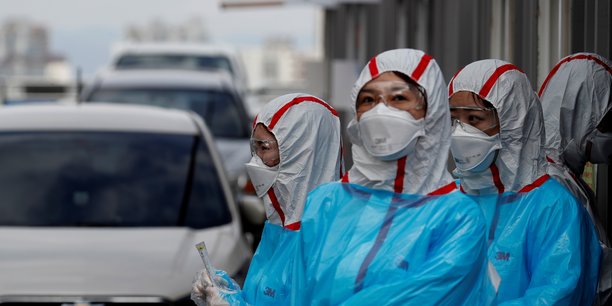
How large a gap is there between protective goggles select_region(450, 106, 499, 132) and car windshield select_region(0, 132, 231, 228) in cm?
253

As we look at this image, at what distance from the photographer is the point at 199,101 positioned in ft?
40.4

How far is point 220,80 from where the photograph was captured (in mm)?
12836

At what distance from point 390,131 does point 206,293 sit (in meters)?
0.86

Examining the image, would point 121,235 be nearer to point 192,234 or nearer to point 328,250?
point 192,234

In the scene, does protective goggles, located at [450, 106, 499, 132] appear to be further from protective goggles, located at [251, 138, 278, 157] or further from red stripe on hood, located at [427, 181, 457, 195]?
red stripe on hood, located at [427, 181, 457, 195]

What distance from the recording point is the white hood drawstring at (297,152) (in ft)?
14.5

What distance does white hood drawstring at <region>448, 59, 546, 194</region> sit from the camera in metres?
4.66

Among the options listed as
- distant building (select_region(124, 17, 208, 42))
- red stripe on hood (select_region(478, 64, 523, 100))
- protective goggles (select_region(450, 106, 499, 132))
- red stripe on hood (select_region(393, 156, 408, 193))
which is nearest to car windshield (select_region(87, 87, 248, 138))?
red stripe on hood (select_region(478, 64, 523, 100))

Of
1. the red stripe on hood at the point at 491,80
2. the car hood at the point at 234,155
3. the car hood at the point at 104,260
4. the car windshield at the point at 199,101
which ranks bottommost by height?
the car hood at the point at 234,155

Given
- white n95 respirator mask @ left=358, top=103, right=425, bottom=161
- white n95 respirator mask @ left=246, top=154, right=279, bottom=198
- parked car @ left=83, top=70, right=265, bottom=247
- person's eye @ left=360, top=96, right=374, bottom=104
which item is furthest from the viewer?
parked car @ left=83, top=70, right=265, bottom=247

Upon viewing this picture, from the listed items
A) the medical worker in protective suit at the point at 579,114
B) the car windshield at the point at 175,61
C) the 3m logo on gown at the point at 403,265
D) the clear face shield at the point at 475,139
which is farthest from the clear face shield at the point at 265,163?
the car windshield at the point at 175,61

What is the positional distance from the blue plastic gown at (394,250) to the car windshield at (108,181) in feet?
10.8

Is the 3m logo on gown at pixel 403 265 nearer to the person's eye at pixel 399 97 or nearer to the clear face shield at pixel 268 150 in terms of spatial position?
the person's eye at pixel 399 97

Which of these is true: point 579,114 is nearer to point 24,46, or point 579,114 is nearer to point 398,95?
point 398,95
